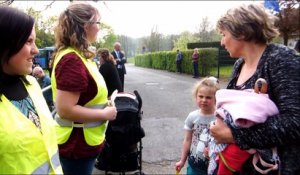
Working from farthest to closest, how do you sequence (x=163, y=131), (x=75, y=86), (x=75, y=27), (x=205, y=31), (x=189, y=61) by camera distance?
1. (x=205, y=31)
2. (x=189, y=61)
3. (x=163, y=131)
4. (x=75, y=27)
5. (x=75, y=86)

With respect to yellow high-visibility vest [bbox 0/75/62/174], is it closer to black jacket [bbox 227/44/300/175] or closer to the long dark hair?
the long dark hair

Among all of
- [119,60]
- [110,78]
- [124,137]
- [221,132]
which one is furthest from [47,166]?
[119,60]

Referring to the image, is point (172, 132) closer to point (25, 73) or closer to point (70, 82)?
point (70, 82)

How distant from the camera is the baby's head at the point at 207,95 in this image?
3.15 meters

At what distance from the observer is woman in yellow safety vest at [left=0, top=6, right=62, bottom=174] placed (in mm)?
1566

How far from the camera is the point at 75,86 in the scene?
2.36m

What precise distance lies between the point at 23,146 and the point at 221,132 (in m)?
0.98

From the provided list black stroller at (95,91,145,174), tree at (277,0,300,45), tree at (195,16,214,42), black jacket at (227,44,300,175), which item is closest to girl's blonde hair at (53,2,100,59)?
black jacket at (227,44,300,175)

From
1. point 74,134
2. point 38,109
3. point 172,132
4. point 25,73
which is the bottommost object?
point 172,132

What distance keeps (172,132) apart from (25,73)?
226 inches

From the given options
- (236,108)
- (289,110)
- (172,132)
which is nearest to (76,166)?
(236,108)

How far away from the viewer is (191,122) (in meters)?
3.24

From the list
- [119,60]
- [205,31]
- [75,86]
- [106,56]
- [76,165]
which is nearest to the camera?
[75,86]

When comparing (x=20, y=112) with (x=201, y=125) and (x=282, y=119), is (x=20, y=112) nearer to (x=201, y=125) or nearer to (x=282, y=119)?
(x=282, y=119)
